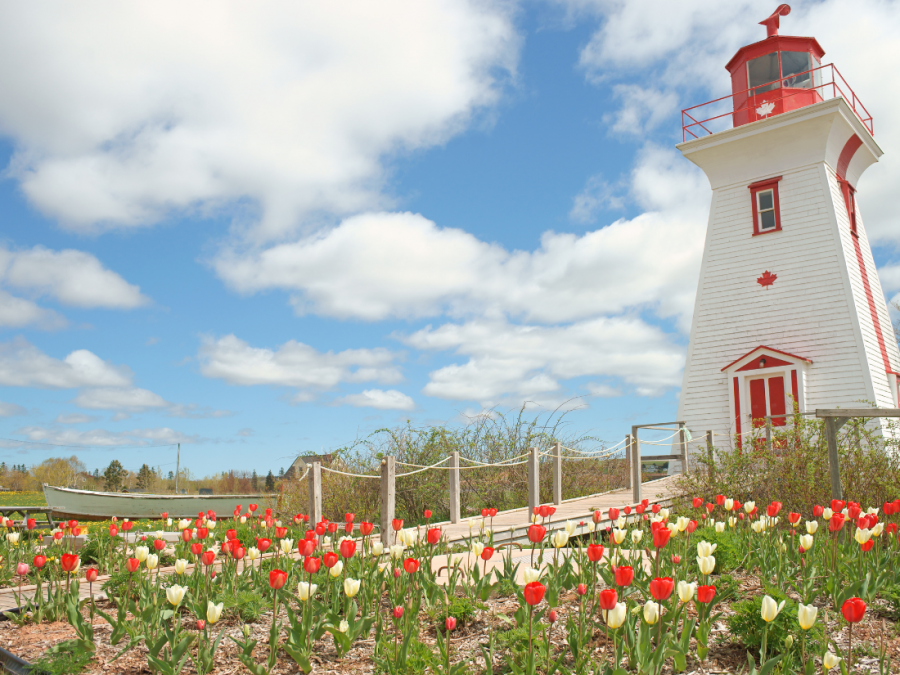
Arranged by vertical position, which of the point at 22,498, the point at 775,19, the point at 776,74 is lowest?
the point at 22,498

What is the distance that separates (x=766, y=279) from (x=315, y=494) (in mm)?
13453

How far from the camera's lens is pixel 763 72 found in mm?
17938

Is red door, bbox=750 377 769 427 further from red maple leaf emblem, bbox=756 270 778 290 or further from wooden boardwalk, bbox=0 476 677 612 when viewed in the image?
wooden boardwalk, bbox=0 476 677 612

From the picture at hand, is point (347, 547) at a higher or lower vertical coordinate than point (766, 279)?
lower

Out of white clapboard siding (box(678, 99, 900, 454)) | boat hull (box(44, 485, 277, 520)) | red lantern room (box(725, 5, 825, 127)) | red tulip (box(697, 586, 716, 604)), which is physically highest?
red lantern room (box(725, 5, 825, 127))

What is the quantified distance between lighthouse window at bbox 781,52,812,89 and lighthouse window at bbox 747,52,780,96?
0.22m

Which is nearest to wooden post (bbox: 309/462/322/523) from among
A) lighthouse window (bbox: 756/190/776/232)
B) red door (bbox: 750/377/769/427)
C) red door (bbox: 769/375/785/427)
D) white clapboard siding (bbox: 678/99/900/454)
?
white clapboard siding (bbox: 678/99/900/454)

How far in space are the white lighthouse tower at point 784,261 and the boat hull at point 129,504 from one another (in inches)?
506

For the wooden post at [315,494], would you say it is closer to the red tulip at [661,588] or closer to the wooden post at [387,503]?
the wooden post at [387,503]

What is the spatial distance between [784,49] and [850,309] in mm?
7351

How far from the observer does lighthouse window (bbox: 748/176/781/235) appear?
1711 cm

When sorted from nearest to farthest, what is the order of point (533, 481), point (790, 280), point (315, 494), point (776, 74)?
point (315, 494) < point (533, 481) < point (790, 280) < point (776, 74)

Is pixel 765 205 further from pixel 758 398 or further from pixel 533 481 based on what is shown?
pixel 533 481

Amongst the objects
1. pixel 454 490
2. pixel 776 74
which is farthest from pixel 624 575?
pixel 776 74
